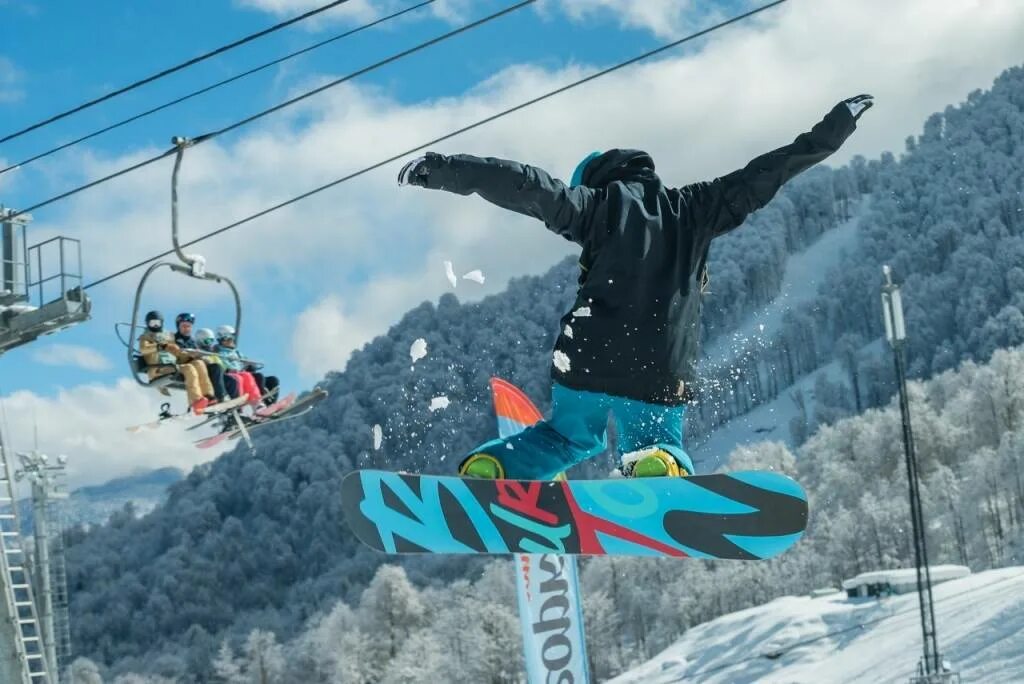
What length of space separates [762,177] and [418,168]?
4.93 feet

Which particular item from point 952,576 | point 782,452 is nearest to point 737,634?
point 952,576

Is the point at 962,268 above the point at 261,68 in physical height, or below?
above

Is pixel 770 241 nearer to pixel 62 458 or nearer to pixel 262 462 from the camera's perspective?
pixel 262 462

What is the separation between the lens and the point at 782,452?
7500 centimetres

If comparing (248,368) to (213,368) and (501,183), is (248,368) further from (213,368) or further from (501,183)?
(501,183)

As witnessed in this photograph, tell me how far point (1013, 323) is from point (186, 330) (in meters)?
105

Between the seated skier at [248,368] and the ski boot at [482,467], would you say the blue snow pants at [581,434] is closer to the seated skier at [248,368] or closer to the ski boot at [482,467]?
the ski boot at [482,467]

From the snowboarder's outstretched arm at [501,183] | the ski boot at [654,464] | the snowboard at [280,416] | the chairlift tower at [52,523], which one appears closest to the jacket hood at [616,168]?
the snowboarder's outstretched arm at [501,183]

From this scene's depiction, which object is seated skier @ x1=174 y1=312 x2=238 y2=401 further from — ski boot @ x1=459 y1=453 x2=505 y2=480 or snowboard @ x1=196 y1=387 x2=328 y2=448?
ski boot @ x1=459 y1=453 x2=505 y2=480

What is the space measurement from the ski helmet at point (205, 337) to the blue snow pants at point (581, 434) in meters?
5.47

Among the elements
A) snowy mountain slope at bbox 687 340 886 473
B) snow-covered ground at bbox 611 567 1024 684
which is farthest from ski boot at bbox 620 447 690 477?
snowy mountain slope at bbox 687 340 886 473

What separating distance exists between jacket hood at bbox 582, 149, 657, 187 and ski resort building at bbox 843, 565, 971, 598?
39.1 m

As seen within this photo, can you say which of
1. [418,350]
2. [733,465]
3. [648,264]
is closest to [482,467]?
[418,350]

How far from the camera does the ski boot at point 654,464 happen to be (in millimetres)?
5109
